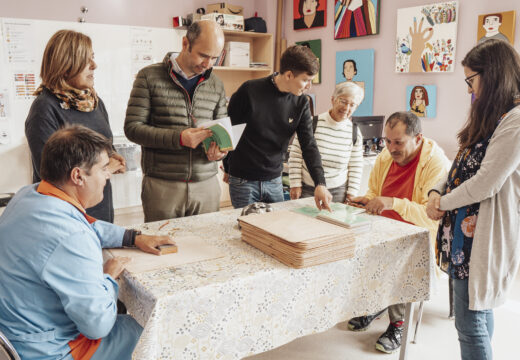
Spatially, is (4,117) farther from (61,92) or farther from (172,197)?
(172,197)

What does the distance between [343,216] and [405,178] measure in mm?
658

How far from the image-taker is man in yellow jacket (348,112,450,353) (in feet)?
6.41

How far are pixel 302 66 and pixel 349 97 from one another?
1.77ft

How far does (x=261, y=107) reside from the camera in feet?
7.00

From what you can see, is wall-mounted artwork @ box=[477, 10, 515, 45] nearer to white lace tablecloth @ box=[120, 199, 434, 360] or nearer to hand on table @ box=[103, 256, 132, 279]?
white lace tablecloth @ box=[120, 199, 434, 360]

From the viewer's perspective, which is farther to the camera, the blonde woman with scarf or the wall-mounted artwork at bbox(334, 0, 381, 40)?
the wall-mounted artwork at bbox(334, 0, 381, 40)

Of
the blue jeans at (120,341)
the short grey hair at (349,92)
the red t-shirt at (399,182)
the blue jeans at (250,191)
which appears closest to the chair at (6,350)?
the blue jeans at (120,341)

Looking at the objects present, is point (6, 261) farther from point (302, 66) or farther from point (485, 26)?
point (485, 26)

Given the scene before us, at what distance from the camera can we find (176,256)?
1.34 metres

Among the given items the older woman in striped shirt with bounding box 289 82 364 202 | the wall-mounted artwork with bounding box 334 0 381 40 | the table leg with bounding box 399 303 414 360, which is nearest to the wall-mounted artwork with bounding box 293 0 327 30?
the wall-mounted artwork with bounding box 334 0 381 40

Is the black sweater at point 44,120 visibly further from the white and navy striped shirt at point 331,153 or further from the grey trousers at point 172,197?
the white and navy striped shirt at point 331,153

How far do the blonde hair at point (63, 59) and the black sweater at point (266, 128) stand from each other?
760 millimetres

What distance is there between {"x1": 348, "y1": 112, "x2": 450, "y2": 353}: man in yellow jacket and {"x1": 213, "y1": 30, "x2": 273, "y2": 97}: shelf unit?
2967mm

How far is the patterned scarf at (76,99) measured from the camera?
1758 mm
